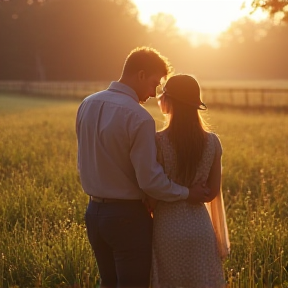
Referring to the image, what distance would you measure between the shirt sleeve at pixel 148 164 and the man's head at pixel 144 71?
0.23 m

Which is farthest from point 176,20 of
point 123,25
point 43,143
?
point 43,143

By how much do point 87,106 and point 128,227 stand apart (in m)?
0.70

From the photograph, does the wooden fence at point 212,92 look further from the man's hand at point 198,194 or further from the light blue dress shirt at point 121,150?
the light blue dress shirt at point 121,150

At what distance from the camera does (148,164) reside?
3.30 metres

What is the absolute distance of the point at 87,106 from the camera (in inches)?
137

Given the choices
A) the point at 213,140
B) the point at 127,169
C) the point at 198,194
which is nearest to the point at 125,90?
the point at 127,169

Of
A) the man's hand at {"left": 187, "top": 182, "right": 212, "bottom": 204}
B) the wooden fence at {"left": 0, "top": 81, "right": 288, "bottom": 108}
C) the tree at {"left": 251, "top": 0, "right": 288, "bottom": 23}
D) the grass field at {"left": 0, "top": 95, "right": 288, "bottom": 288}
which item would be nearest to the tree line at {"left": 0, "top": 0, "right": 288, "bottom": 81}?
the wooden fence at {"left": 0, "top": 81, "right": 288, "bottom": 108}

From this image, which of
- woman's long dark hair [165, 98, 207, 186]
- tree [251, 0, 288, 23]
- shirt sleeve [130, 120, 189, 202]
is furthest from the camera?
tree [251, 0, 288, 23]

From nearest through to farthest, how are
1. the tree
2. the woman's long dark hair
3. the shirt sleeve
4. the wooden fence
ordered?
the shirt sleeve → the woman's long dark hair → the tree → the wooden fence

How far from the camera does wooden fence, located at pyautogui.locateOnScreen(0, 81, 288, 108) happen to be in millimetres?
31062

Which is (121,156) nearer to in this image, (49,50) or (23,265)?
(23,265)

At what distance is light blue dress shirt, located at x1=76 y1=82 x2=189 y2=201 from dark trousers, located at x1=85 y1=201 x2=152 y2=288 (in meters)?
0.08

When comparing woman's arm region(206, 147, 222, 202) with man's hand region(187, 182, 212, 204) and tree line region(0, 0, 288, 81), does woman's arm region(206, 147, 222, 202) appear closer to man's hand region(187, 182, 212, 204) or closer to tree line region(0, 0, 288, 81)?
man's hand region(187, 182, 212, 204)

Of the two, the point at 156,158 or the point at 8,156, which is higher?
the point at 156,158
